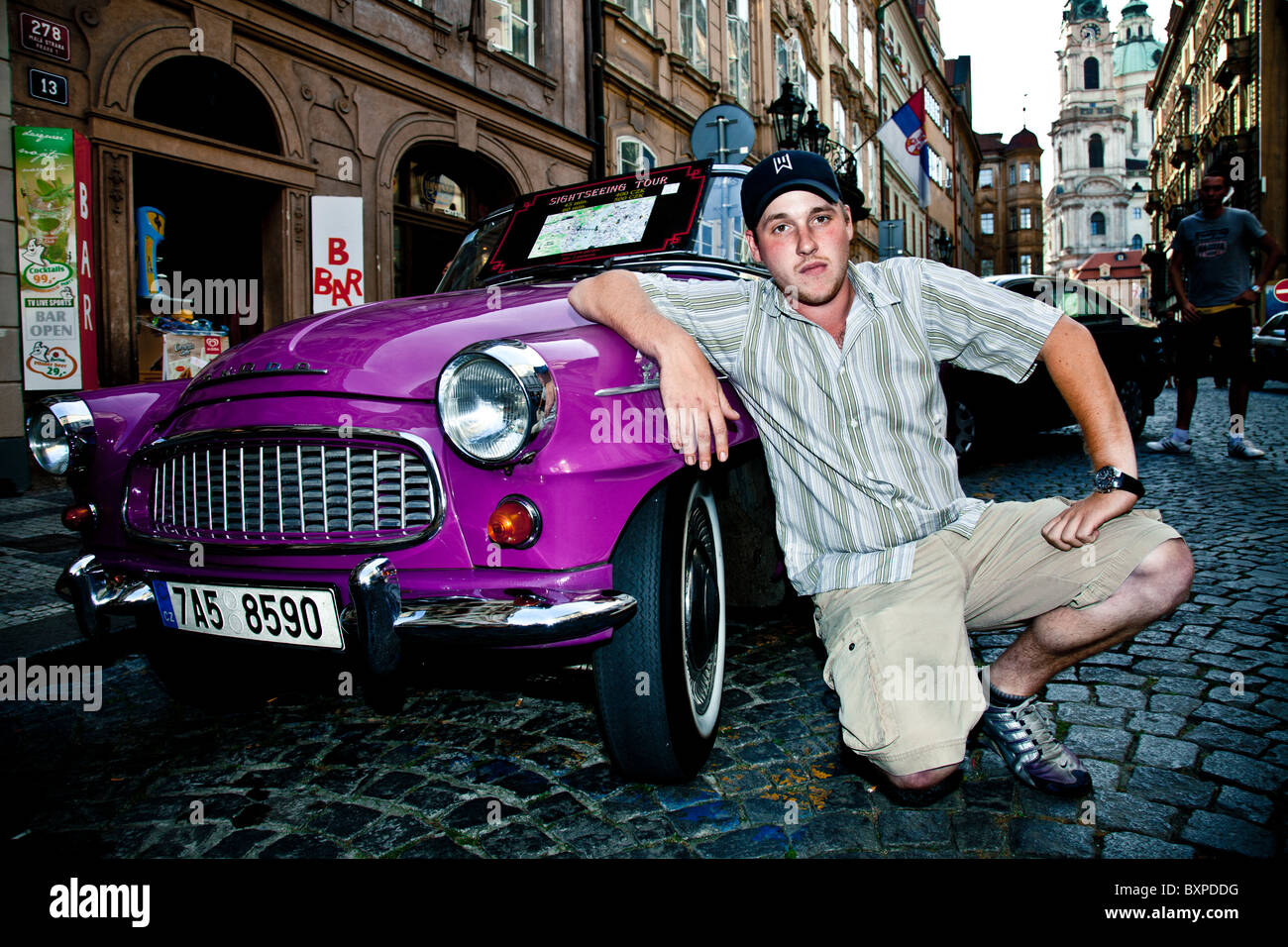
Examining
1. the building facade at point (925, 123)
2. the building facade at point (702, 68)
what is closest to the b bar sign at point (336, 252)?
the building facade at point (702, 68)

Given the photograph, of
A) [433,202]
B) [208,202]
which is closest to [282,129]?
[208,202]

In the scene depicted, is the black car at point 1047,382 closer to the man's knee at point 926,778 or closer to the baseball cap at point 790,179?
the baseball cap at point 790,179

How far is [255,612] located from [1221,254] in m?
7.23

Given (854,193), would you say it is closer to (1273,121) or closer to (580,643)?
(580,643)

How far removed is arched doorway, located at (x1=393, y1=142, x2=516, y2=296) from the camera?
1019 centimetres

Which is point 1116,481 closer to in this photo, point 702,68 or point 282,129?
point 282,129

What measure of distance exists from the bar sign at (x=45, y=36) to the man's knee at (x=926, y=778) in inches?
308

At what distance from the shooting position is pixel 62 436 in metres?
2.52

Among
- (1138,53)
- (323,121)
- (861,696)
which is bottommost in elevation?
(861,696)

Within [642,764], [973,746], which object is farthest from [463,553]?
[973,746]

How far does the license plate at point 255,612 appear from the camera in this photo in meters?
1.93

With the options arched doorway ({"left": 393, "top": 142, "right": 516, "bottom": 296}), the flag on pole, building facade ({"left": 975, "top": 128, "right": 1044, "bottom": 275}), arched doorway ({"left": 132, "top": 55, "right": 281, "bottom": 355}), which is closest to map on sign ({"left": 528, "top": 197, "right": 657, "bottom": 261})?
arched doorway ({"left": 132, "top": 55, "right": 281, "bottom": 355})

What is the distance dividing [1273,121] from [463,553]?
34.7 m

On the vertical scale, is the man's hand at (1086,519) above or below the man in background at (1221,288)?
below
